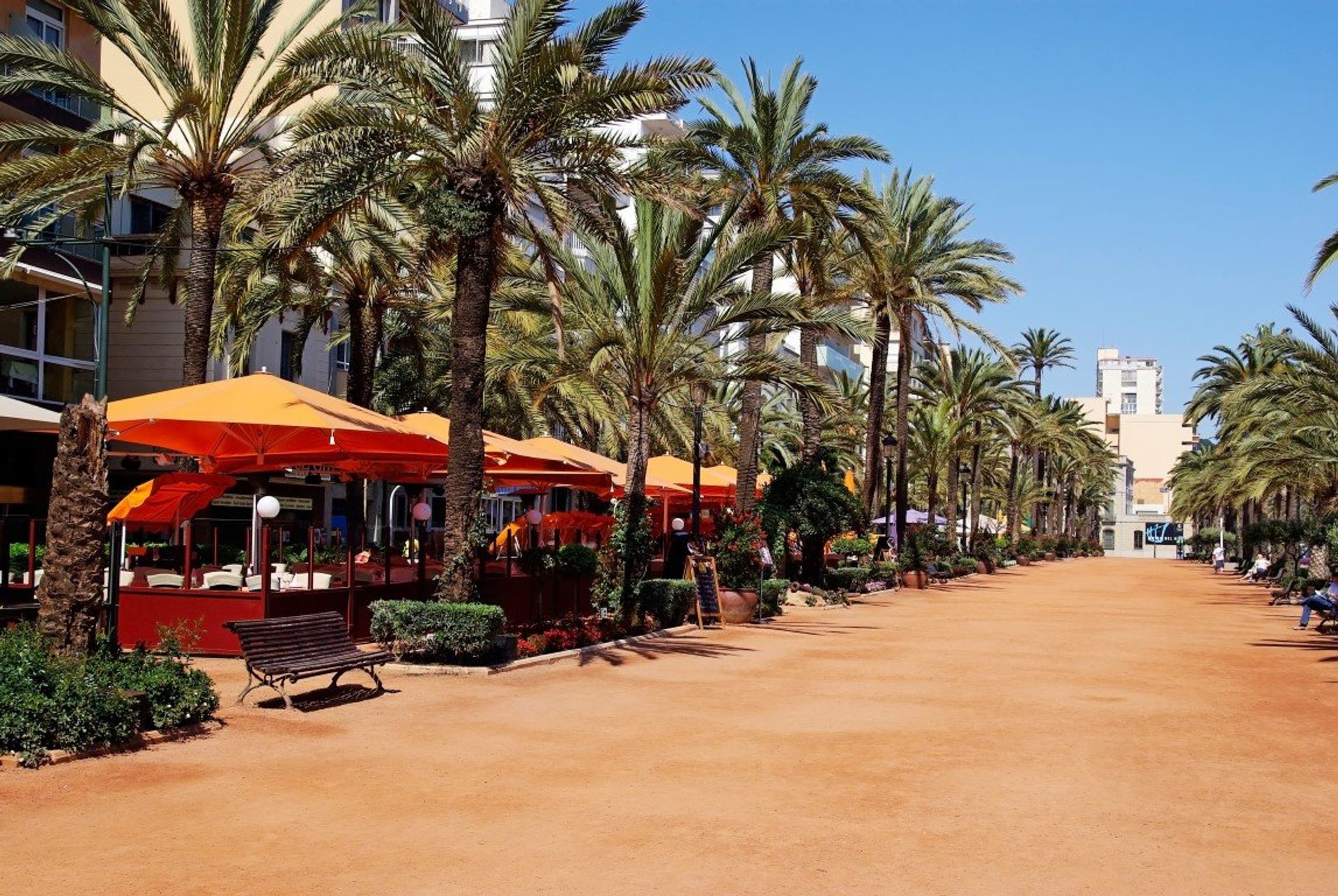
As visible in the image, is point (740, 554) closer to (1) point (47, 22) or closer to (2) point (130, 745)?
(2) point (130, 745)

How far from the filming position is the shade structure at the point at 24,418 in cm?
1557

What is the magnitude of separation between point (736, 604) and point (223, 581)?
1093 cm

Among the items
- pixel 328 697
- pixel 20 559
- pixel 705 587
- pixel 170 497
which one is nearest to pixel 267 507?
pixel 170 497

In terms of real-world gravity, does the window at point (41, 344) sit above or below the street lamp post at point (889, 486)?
above

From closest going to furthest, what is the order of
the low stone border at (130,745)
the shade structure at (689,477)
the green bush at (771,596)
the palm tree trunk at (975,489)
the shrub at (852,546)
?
the low stone border at (130,745) < the green bush at (771,596) < the shade structure at (689,477) < the shrub at (852,546) < the palm tree trunk at (975,489)

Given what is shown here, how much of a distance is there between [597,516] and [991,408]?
29.9 metres

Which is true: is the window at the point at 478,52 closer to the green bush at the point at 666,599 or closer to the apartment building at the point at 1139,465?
the green bush at the point at 666,599

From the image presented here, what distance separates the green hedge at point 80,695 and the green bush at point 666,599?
1156cm

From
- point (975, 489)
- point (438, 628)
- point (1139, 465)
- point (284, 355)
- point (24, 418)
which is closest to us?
point (24, 418)

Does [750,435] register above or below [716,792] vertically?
above

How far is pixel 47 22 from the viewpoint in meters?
32.2

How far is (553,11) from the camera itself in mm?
16688

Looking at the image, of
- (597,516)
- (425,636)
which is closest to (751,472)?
(597,516)

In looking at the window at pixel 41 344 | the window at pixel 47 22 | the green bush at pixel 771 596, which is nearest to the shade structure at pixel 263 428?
the green bush at pixel 771 596
